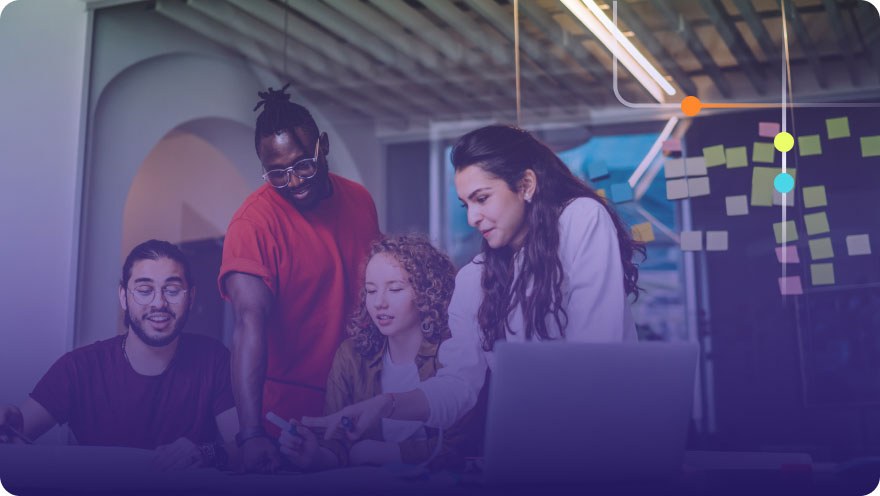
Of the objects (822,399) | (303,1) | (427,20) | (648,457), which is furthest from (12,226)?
(822,399)

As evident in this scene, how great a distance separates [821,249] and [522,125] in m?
1.20

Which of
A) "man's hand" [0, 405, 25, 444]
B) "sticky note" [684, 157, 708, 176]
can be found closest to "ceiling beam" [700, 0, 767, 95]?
"sticky note" [684, 157, 708, 176]

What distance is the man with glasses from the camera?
3.43 metres

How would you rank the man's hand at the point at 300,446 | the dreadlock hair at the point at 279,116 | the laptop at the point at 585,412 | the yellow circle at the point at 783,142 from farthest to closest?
the dreadlock hair at the point at 279,116 → the man's hand at the point at 300,446 → the yellow circle at the point at 783,142 → the laptop at the point at 585,412

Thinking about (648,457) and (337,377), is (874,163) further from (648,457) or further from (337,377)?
(337,377)

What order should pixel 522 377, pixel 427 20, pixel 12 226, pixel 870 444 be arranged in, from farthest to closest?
pixel 12 226, pixel 427 20, pixel 870 444, pixel 522 377

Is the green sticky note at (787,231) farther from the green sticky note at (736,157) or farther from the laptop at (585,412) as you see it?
the laptop at (585,412)

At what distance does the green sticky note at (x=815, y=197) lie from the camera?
312 cm

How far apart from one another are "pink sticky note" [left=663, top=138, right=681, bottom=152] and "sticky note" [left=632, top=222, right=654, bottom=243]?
0.31 m

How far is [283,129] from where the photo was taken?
354 cm

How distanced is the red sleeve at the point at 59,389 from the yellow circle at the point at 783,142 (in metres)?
2.99

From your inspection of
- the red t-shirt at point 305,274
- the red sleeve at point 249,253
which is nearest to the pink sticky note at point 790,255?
the red t-shirt at point 305,274

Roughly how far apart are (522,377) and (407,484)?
0.81 m

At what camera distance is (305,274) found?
3398 mm
